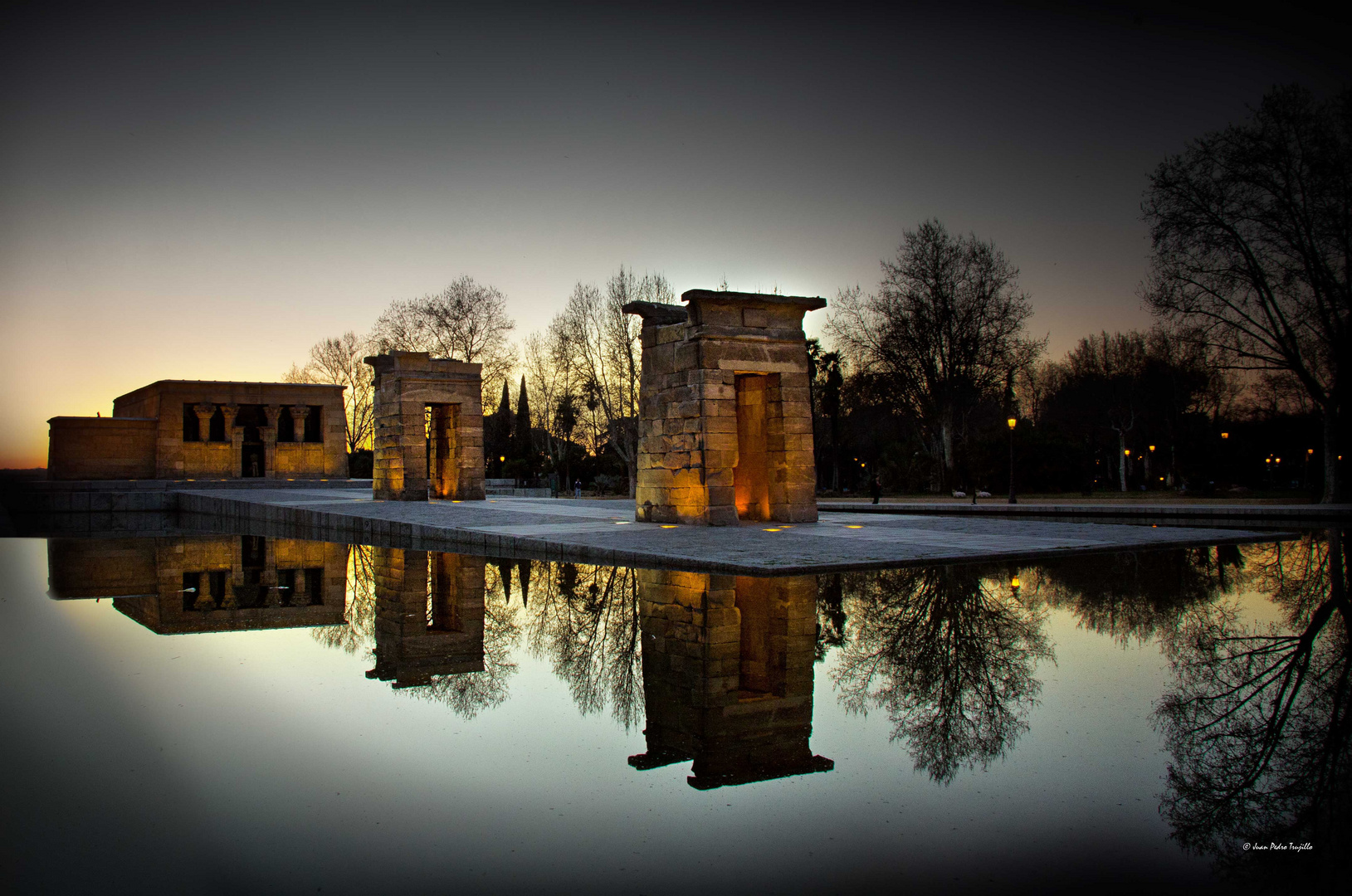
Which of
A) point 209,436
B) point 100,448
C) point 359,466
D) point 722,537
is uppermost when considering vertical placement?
point 209,436

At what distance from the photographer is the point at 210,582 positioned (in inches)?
409

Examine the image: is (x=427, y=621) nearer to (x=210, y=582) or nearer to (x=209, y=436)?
(x=210, y=582)

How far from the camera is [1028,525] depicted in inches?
591

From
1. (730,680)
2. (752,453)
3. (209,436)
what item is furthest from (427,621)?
(209,436)

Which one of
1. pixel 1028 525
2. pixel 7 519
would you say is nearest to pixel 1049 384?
pixel 1028 525

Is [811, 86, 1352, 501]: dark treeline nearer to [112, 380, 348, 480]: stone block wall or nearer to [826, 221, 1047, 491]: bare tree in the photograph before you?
[826, 221, 1047, 491]: bare tree

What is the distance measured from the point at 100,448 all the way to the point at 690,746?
42759 mm

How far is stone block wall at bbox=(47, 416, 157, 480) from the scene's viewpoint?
37281 mm

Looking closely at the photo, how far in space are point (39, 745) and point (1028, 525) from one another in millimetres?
14377

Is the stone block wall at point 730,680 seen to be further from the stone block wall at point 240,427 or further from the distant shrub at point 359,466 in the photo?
the distant shrub at point 359,466

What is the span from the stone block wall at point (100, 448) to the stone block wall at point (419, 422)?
779 inches

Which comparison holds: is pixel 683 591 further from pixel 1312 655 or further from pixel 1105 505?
pixel 1105 505

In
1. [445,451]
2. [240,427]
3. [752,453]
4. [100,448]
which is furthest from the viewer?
[240,427]

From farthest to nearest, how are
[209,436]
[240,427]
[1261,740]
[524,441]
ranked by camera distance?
1. [524,441]
2. [209,436]
3. [240,427]
4. [1261,740]
